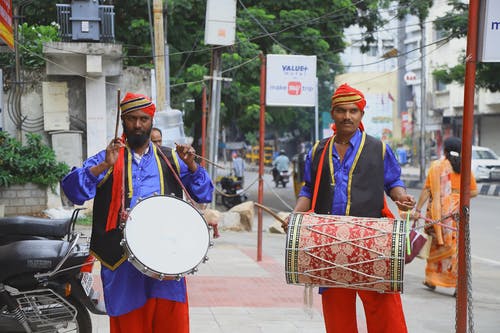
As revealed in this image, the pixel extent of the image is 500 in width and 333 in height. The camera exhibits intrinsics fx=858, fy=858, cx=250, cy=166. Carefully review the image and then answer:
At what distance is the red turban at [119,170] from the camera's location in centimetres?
465

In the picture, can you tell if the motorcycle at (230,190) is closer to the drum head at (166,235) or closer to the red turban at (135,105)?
the red turban at (135,105)

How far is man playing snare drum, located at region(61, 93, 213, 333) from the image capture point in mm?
4609

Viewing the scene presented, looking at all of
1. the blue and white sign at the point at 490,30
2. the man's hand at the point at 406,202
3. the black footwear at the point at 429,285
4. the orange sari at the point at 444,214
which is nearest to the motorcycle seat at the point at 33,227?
the man's hand at the point at 406,202

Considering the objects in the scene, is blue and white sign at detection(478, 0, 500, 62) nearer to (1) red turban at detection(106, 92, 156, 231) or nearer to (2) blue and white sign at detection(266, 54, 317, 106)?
(1) red turban at detection(106, 92, 156, 231)

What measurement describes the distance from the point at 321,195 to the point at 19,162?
13.0 metres

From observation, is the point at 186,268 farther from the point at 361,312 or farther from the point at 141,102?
the point at 361,312

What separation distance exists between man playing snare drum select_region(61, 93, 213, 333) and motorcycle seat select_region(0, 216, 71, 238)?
173cm

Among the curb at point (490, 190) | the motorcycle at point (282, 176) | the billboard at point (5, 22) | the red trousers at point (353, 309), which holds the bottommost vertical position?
the motorcycle at point (282, 176)

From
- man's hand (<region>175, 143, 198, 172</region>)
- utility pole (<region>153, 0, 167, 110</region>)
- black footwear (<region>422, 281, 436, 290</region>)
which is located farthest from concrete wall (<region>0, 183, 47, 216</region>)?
man's hand (<region>175, 143, 198, 172</region>)

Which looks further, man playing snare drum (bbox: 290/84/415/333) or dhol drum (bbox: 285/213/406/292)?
man playing snare drum (bbox: 290/84/415/333)

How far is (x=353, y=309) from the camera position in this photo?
16.3 feet

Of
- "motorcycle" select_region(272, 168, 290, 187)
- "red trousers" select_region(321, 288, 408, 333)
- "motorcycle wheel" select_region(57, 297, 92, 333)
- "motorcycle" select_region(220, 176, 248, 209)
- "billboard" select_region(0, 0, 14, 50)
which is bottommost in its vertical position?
"motorcycle" select_region(272, 168, 290, 187)

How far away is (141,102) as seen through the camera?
4.73 m

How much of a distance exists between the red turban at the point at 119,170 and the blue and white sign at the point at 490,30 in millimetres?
1981
